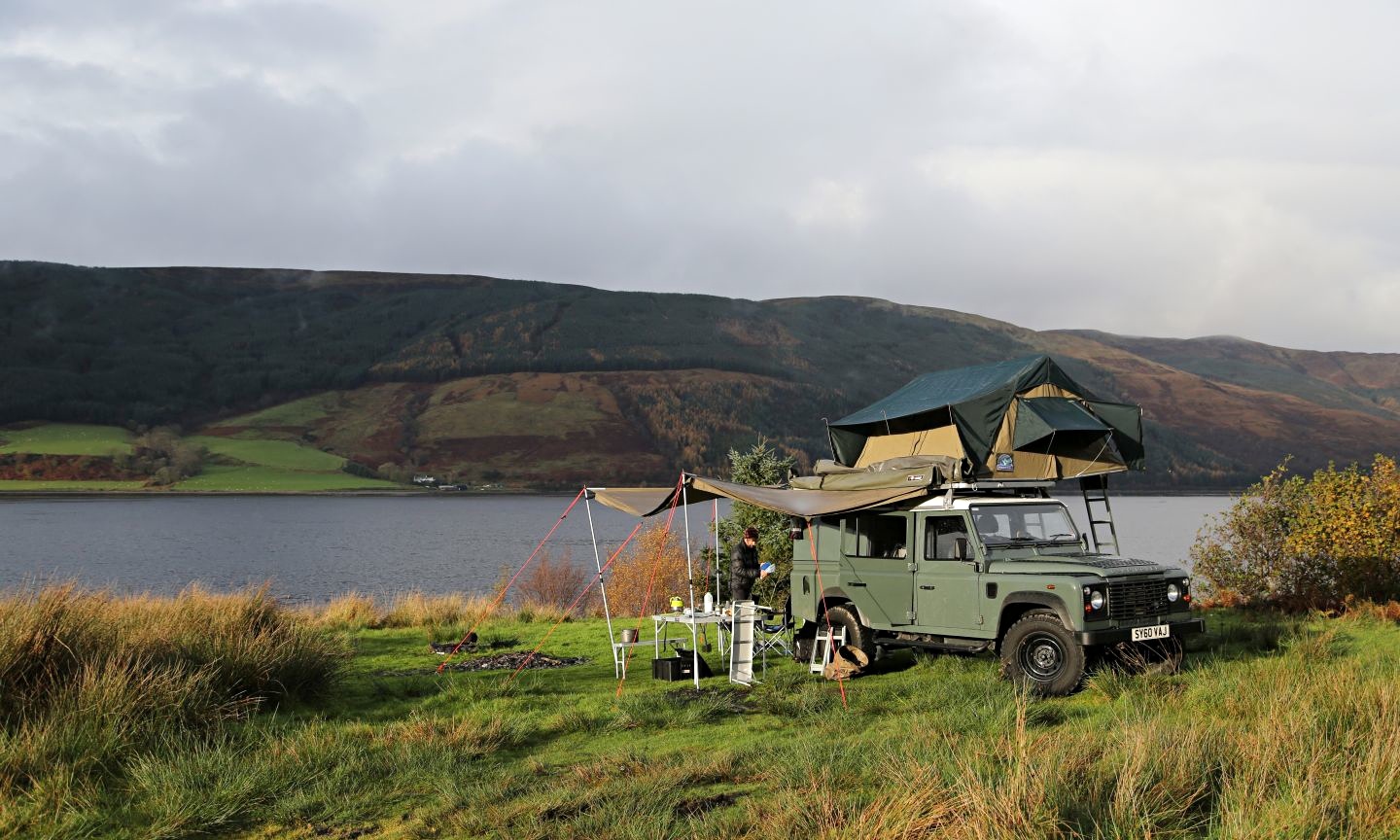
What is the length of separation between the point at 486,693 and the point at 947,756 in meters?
5.94

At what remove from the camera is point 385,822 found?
6.57m

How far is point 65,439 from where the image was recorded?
14712 cm

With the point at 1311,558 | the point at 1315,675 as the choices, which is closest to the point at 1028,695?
the point at 1315,675

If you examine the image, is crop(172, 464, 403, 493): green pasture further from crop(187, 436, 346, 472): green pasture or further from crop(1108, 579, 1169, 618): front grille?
crop(1108, 579, 1169, 618): front grille

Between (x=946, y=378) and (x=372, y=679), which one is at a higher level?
(x=946, y=378)

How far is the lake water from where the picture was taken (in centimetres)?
4131

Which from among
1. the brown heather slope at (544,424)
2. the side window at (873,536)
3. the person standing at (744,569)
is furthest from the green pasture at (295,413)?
the side window at (873,536)

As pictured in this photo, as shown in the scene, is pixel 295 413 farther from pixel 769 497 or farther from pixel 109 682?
pixel 109 682

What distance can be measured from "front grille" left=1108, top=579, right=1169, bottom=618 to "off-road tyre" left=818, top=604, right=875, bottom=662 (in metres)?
2.97

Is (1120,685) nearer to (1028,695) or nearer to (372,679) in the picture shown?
(1028,695)

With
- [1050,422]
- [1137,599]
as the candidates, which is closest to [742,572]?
[1050,422]

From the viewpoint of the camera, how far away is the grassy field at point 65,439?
456 feet

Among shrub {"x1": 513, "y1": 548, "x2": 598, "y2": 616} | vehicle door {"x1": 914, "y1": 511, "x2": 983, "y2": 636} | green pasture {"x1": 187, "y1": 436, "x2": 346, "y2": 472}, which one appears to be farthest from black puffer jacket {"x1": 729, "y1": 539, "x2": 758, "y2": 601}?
green pasture {"x1": 187, "y1": 436, "x2": 346, "y2": 472}

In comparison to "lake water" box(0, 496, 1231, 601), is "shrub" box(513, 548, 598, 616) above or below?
above
